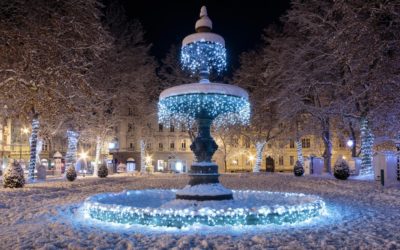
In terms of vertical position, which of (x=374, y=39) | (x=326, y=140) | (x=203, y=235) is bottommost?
(x=203, y=235)

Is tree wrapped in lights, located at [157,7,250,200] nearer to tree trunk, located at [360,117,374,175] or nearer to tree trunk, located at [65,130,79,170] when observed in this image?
tree trunk, located at [360,117,374,175]

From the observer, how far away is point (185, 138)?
73.5 meters

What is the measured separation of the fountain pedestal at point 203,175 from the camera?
11578 mm

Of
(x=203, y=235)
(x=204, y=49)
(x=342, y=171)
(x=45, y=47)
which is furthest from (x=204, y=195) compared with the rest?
(x=342, y=171)

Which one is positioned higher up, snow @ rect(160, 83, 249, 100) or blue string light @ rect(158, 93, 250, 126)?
snow @ rect(160, 83, 249, 100)

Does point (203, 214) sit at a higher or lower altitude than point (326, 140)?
lower

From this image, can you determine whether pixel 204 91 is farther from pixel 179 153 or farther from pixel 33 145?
pixel 179 153

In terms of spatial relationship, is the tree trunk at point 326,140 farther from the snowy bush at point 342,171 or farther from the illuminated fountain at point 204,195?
the illuminated fountain at point 204,195

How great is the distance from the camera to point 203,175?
39.6 ft

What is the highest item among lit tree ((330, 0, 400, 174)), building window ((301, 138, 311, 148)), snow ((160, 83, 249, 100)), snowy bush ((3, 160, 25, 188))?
lit tree ((330, 0, 400, 174))

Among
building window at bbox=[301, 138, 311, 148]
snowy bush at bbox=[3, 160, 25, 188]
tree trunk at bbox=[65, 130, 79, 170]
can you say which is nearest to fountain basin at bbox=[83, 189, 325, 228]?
snowy bush at bbox=[3, 160, 25, 188]

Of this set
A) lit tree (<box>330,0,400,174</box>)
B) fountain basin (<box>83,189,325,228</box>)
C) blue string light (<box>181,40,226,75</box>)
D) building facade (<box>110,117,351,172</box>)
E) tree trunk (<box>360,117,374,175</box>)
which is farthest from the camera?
building facade (<box>110,117,351,172</box>)

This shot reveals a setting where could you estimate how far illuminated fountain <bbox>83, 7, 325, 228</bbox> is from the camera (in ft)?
29.5

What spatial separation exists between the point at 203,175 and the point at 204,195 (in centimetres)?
75
